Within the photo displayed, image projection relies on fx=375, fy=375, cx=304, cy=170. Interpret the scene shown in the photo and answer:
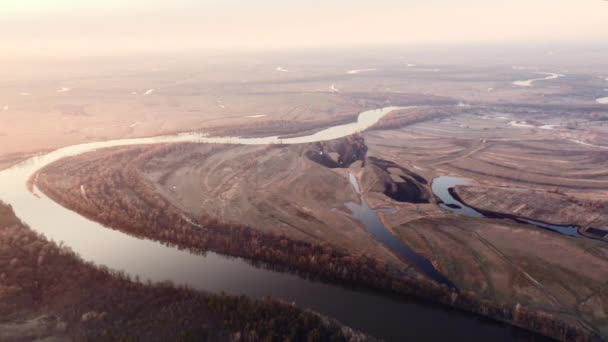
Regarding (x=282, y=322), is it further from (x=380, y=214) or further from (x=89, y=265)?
(x=380, y=214)

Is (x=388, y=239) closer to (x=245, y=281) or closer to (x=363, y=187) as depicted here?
(x=363, y=187)

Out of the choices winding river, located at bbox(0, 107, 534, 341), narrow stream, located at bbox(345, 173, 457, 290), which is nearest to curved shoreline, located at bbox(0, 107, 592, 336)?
winding river, located at bbox(0, 107, 534, 341)

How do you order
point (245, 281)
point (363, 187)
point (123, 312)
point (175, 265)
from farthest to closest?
point (363, 187) < point (175, 265) < point (245, 281) < point (123, 312)

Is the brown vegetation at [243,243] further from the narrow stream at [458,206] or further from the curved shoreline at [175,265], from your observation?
the narrow stream at [458,206]

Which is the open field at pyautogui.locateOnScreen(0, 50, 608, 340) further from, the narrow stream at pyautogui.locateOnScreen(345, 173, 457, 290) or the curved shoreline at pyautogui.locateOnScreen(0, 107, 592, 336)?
the curved shoreline at pyautogui.locateOnScreen(0, 107, 592, 336)

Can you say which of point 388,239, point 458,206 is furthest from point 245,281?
point 458,206

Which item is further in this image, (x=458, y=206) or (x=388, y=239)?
(x=458, y=206)

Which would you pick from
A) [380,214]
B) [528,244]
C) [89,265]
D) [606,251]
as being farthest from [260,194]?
[606,251]

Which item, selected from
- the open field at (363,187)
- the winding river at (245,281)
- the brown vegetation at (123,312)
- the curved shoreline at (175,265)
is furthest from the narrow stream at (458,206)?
the brown vegetation at (123,312)
